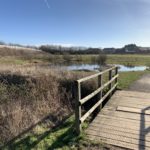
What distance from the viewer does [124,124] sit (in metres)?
4.63

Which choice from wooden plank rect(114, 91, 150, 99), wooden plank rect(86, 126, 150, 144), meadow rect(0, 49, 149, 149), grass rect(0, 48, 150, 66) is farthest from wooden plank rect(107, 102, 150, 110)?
grass rect(0, 48, 150, 66)

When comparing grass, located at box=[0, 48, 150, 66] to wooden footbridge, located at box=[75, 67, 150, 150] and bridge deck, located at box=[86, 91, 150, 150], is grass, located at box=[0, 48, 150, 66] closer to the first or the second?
bridge deck, located at box=[86, 91, 150, 150]

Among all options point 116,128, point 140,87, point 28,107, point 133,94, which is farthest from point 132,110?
point 140,87

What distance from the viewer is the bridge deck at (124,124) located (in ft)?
12.6

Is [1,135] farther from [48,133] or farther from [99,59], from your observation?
[99,59]

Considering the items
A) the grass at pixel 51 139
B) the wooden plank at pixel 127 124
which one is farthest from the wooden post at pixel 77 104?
the wooden plank at pixel 127 124

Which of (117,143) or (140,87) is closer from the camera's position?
(117,143)

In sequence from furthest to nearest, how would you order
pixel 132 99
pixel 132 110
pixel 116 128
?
pixel 132 99 → pixel 132 110 → pixel 116 128

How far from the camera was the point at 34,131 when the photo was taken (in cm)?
447

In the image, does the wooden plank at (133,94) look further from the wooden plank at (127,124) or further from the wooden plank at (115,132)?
the wooden plank at (115,132)

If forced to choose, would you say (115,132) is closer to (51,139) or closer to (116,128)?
(116,128)

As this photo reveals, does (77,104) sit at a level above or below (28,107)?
above

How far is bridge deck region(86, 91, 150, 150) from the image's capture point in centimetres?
383

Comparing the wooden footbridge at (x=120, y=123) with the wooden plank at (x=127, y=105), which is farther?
the wooden plank at (x=127, y=105)
